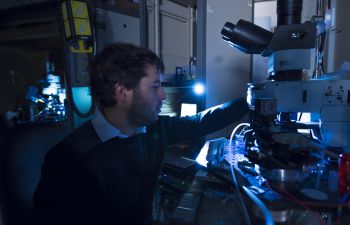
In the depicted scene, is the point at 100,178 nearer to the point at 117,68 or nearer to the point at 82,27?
the point at 117,68

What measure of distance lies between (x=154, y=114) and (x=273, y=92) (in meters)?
0.47

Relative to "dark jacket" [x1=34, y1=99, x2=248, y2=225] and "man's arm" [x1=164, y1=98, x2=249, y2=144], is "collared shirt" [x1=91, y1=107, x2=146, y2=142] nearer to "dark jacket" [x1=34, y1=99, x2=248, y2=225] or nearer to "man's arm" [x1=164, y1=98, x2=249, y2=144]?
"dark jacket" [x1=34, y1=99, x2=248, y2=225]

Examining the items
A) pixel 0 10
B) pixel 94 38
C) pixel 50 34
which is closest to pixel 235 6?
pixel 94 38

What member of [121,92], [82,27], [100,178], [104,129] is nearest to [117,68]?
[121,92]

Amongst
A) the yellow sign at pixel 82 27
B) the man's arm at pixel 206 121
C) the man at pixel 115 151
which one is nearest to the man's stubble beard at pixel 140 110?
the man at pixel 115 151

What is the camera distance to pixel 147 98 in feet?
3.04

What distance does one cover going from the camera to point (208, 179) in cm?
80

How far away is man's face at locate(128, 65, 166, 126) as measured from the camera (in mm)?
925

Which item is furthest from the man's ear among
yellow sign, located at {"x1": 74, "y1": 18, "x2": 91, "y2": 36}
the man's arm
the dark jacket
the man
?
yellow sign, located at {"x1": 74, "y1": 18, "x2": 91, "y2": 36}

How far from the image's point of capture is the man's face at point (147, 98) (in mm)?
925

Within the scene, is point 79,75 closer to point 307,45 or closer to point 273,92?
point 273,92

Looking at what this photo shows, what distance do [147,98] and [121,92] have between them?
10 centimetres

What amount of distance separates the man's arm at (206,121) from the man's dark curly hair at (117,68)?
0.95 ft

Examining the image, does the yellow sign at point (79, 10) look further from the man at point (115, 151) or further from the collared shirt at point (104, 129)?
the collared shirt at point (104, 129)
